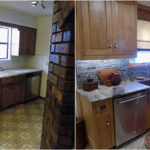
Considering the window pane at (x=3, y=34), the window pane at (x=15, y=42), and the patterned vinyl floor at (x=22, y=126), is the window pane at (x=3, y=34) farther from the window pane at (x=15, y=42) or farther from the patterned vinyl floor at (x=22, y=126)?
the patterned vinyl floor at (x=22, y=126)

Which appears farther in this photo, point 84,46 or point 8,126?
point 8,126

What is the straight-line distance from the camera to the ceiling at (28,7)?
0.68 metres

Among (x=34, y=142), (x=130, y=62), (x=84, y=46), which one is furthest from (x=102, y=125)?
(x=130, y=62)

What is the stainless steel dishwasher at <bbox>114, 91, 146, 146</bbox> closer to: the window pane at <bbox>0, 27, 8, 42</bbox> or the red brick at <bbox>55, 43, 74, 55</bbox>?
the red brick at <bbox>55, 43, 74, 55</bbox>

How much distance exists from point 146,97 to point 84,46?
3.28ft

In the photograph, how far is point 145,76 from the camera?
1645mm

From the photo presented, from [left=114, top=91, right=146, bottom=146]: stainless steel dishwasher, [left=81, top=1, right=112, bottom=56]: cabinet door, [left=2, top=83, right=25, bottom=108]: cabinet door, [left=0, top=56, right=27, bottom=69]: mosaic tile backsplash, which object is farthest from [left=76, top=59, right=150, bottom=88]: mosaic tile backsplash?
[left=2, top=83, right=25, bottom=108]: cabinet door

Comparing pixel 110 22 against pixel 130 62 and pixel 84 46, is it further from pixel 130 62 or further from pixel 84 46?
pixel 130 62

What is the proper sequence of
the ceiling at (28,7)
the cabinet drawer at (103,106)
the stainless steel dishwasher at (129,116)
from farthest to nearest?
→ the stainless steel dishwasher at (129,116) → the cabinet drawer at (103,106) → the ceiling at (28,7)

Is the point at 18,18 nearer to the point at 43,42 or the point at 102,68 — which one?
the point at 43,42

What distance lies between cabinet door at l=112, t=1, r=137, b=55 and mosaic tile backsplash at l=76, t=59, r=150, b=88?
257 mm

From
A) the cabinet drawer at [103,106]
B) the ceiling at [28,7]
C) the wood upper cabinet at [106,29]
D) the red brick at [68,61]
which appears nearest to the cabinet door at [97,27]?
the wood upper cabinet at [106,29]

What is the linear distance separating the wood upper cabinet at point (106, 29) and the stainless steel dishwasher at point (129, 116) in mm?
489

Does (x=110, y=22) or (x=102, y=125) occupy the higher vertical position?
(x=110, y=22)
